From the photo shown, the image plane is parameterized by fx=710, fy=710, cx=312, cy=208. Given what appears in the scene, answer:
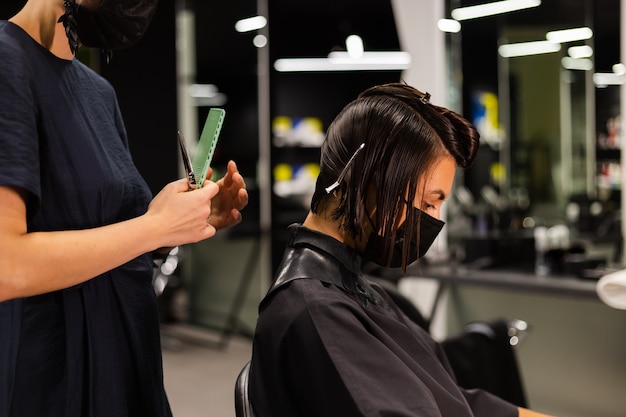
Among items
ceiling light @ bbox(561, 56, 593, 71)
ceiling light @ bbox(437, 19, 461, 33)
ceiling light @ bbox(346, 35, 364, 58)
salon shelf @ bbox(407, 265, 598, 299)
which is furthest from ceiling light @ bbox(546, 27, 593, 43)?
ceiling light @ bbox(346, 35, 364, 58)

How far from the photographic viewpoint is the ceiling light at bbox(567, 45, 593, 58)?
372 centimetres

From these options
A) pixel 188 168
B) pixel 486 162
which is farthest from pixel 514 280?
pixel 188 168

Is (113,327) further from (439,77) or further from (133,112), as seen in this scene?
(439,77)

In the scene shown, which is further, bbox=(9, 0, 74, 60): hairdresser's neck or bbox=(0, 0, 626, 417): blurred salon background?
bbox=(0, 0, 626, 417): blurred salon background

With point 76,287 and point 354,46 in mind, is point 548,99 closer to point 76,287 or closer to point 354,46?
point 354,46

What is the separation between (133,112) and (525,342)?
2765 millimetres

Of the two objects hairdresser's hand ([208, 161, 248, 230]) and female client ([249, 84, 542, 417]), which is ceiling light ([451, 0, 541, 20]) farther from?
hairdresser's hand ([208, 161, 248, 230])

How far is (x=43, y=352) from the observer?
1.13 metres

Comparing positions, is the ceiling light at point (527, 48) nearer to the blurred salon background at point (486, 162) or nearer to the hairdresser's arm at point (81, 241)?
the blurred salon background at point (486, 162)

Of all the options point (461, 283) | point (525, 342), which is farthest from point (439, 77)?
point (525, 342)

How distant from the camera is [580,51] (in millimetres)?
3775

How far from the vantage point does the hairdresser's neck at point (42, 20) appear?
3.67 ft

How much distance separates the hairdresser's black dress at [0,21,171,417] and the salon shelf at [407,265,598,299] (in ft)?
6.10

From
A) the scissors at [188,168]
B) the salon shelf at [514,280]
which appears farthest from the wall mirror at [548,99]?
the scissors at [188,168]
